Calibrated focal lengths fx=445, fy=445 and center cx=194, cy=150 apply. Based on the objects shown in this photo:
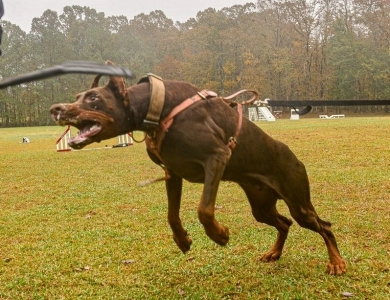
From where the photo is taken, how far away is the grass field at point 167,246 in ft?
13.3

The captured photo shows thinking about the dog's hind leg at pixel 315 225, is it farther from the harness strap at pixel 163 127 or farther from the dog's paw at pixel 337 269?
the harness strap at pixel 163 127

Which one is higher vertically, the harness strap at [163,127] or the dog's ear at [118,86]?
the dog's ear at [118,86]

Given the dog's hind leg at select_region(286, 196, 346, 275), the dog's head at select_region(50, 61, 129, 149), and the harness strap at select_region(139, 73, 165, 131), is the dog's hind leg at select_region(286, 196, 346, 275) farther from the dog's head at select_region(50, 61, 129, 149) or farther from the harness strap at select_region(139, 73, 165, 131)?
the dog's head at select_region(50, 61, 129, 149)

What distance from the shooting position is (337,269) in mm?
4172

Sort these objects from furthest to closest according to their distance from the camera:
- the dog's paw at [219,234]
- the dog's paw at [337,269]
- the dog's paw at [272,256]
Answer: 1. the dog's paw at [272,256]
2. the dog's paw at [337,269]
3. the dog's paw at [219,234]

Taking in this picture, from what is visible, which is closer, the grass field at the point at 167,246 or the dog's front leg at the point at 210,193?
the dog's front leg at the point at 210,193

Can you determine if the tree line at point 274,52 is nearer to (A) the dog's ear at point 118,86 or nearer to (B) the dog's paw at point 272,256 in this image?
(B) the dog's paw at point 272,256

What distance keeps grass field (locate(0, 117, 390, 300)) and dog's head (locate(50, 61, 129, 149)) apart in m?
1.75

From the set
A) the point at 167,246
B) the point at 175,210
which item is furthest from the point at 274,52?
the point at 175,210

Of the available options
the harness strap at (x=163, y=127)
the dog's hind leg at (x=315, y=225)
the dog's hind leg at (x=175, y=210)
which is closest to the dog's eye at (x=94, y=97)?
the harness strap at (x=163, y=127)

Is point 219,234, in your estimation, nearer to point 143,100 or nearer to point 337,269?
point 143,100

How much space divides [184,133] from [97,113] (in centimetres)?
61

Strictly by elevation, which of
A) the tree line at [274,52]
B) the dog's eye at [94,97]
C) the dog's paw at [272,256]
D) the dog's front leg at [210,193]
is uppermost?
the tree line at [274,52]

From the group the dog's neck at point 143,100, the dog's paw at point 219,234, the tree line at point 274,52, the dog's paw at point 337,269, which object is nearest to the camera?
the dog's neck at point 143,100
